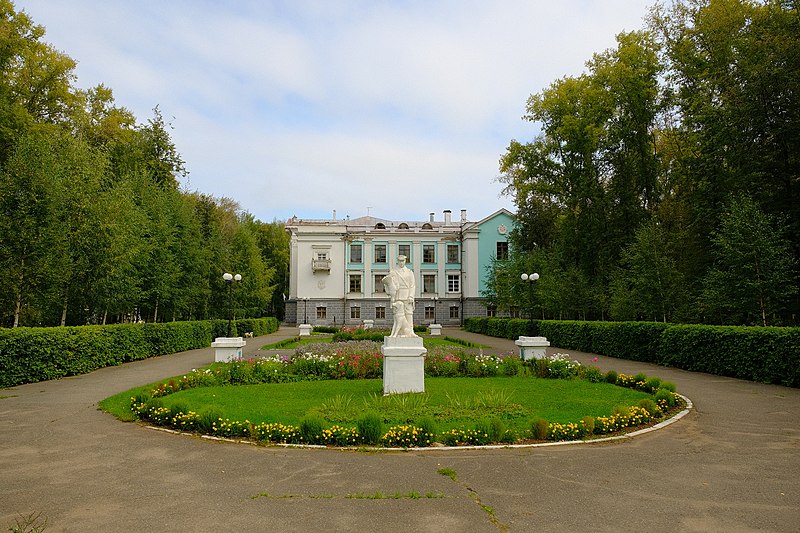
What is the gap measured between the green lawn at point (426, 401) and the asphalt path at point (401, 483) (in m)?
1.28

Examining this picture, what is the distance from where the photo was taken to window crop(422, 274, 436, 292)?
161 ft

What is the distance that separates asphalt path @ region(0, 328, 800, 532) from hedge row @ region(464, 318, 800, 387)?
485 centimetres

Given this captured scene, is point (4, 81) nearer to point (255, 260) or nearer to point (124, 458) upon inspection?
point (255, 260)

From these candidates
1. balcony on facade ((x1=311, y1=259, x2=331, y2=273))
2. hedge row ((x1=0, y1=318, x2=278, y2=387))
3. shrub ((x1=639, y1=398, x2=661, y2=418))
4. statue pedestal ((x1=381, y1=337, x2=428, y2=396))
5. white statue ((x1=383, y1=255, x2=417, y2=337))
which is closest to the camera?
shrub ((x1=639, y1=398, x2=661, y2=418))

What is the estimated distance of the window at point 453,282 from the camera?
1949 inches

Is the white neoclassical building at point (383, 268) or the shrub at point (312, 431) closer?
the shrub at point (312, 431)

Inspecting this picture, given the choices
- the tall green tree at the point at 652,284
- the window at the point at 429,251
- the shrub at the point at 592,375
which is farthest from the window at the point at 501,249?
the shrub at the point at 592,375

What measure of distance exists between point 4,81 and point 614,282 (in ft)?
93.2

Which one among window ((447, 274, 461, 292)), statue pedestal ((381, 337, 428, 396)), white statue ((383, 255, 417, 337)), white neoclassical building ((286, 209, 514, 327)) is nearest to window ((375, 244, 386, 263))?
white neoclassical building ((286, 209, 514, 327))

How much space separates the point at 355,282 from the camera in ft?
161

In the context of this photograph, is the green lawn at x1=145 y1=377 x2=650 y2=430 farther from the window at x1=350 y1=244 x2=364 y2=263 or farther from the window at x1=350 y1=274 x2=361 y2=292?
the window at x1=350 y1=244 x2=364 y2=263

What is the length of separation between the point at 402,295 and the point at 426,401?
2.64 m

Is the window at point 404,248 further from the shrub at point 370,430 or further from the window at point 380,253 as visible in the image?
the shrub at point 370,430

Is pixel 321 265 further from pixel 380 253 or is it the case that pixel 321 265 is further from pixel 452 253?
pixel 452 253
